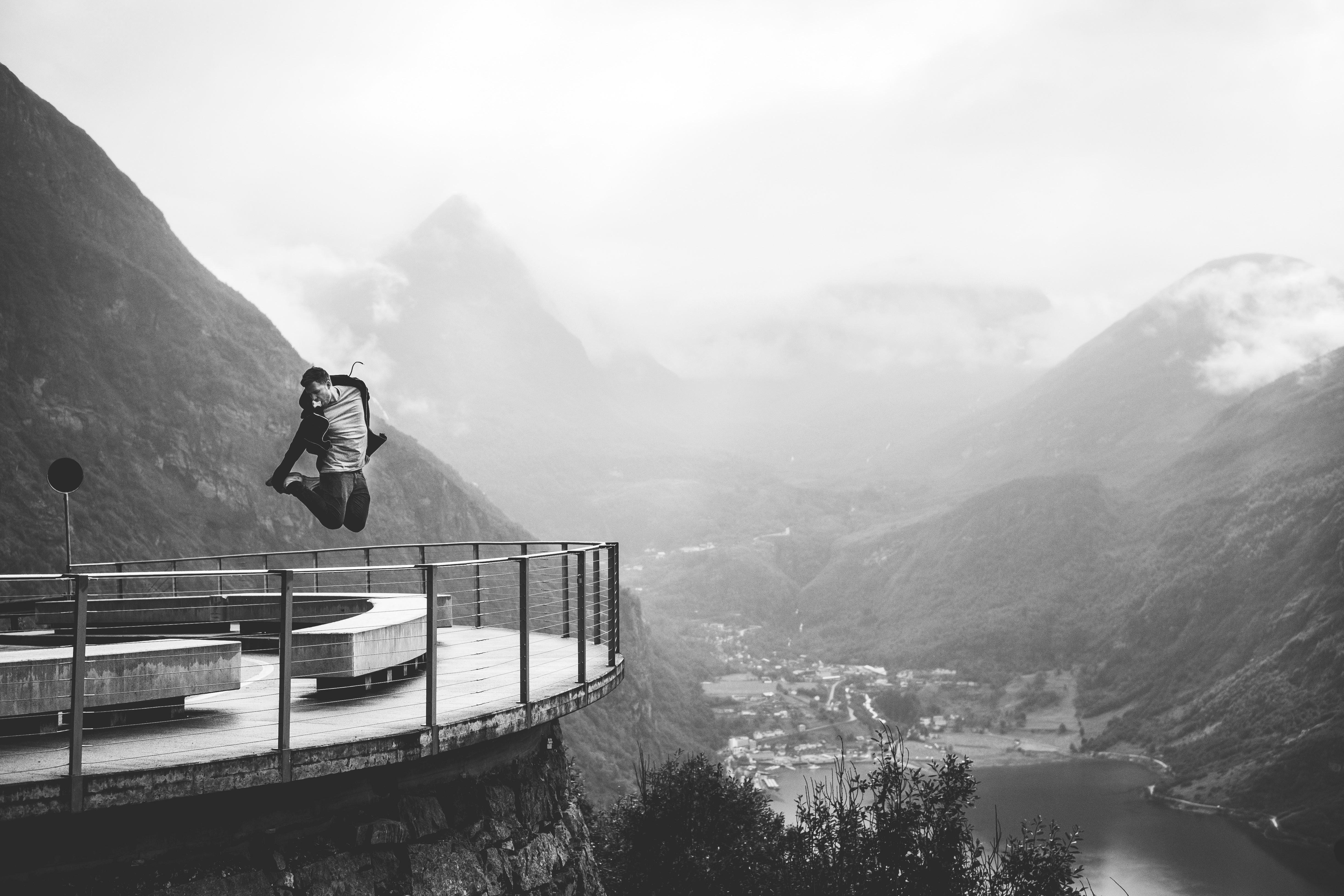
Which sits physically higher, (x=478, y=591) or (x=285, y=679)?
(x=478, y=591)

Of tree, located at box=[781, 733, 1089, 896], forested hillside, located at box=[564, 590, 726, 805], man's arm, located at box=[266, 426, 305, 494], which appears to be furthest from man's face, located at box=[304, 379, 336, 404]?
forested hillside, located at box=[564, 590, 726, 805]

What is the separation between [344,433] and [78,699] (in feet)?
14.3

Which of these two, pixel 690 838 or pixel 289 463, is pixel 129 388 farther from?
pixel 289 463

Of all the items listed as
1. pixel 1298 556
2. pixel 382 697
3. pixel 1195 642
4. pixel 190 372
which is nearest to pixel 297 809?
pixel 382 697

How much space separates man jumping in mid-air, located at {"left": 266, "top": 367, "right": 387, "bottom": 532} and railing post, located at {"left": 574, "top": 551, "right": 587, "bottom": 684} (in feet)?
6.89

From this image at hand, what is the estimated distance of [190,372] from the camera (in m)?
96.2

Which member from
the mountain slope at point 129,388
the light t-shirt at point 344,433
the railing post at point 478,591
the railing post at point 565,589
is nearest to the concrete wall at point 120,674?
the light t-shirt at point 344,433

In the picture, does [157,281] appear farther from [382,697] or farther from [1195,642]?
[1195,642]

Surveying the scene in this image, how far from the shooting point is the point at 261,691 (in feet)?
30.3

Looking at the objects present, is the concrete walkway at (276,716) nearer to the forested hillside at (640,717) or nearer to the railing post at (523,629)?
the railing post at (523,629)

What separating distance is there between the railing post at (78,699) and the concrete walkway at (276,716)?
122mm

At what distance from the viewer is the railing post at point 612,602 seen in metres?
11.0

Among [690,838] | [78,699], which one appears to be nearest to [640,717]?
[690,838]

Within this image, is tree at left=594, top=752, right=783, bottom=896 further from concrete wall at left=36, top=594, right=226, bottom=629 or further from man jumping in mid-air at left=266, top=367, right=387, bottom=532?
man jumping in mid-air at left=266, top=367, right=387, bottom=532
